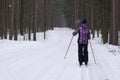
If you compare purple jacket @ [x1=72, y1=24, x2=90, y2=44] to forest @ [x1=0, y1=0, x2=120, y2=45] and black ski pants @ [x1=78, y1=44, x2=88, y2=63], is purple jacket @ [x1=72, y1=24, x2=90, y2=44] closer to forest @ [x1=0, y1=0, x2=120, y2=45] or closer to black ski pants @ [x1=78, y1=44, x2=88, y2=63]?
black ski pants @ [x1=78, y1=44, x2=88, y2=63]

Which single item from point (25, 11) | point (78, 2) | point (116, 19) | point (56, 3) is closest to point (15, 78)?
point (116, 19)

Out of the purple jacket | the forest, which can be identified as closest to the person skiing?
the purple jacket

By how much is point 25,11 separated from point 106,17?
22314mm

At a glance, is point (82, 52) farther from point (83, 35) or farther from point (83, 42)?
point (83, 35)

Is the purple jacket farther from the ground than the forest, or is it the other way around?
the forest

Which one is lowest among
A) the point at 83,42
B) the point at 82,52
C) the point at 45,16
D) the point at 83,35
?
the point at 82,52

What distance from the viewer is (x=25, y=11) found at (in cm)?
4991

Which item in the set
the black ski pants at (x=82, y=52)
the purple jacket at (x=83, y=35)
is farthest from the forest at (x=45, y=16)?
the black ski pants at (x=82, y=52)

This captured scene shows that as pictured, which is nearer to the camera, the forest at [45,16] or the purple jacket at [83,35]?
the purple jacket at [83,35]

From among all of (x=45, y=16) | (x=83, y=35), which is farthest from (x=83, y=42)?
(x=45, y=16)

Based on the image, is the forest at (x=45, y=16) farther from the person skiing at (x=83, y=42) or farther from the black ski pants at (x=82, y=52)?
the black ski pants at (x=82, y=52)

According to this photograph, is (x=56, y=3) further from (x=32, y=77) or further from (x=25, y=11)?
(x=32, y=77)

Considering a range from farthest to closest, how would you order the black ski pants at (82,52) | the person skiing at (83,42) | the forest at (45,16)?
the forest at (45,16) → the person skiing at (83,42) → the black ski pants at (82,52)

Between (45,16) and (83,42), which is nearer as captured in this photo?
(83,42)
